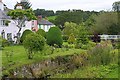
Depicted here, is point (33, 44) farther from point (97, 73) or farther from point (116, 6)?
point (116, 6)

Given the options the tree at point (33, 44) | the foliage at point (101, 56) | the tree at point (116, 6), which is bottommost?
the foliage at point (101, 56)

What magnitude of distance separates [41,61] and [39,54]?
1.94 m

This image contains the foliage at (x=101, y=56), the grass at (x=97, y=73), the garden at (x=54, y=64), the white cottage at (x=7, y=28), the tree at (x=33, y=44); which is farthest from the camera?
the white cottage at (x=7, y=28)

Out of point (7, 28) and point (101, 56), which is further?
point (7, 28)

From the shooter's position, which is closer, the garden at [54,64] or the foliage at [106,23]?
the garden at [54,64]

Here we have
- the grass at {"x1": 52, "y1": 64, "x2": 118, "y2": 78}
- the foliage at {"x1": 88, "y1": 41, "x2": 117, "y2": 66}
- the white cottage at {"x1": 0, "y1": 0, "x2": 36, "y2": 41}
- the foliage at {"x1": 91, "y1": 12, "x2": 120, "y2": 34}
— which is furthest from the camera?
the foliage at {"x1": 91, "y1": 12, "x2": 120, "y2": 34}

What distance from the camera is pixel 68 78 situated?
16.0 metres

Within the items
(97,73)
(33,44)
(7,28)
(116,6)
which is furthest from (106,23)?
A: (97,73)

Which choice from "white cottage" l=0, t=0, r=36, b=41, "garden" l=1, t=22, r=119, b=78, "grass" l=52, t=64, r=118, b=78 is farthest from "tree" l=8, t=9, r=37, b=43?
"grass" l=52, t=64, r=118, b=78

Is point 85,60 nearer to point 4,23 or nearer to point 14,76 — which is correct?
point 14,76

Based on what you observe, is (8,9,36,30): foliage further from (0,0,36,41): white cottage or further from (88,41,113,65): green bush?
(88,41,113,65): green bush

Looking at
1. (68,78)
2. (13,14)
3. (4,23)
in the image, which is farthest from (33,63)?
(4,23)

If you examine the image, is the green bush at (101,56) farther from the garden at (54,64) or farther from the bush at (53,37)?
the bush at (53,37)

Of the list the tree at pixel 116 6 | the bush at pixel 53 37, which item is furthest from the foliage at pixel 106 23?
the bush at pixel 53 37
